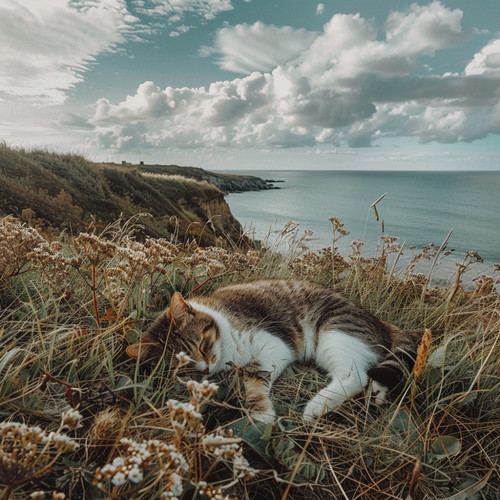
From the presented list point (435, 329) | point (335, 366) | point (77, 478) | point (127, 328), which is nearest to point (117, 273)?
point (127, 328)

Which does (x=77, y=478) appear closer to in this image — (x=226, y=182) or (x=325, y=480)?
(x=325, y=480)

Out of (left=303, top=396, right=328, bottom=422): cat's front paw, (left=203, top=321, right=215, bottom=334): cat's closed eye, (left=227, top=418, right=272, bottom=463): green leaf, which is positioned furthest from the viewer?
(left=203, top=321, right=215, bottom=334): cat's closed eye

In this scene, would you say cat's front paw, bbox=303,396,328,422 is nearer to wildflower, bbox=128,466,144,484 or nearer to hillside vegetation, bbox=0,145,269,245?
wildflower, bbox=128,466,144,484

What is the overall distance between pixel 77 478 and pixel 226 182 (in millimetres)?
65970

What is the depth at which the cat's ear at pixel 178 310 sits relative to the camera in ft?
9.02

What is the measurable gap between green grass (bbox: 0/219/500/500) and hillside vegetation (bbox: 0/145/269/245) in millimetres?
3915

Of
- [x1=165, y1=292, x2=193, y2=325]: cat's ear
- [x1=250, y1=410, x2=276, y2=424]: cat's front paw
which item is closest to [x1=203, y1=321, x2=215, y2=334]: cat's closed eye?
[x1=165, y1=292, x2=193, y2=325]: cat's ear

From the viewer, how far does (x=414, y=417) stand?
2549 mm

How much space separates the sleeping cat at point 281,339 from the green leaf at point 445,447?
0.46 metres

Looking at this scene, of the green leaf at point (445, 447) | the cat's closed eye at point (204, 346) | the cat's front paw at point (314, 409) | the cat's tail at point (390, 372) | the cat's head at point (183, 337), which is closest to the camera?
the green leaf at point (445, 447)

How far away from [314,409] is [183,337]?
43.6 inches

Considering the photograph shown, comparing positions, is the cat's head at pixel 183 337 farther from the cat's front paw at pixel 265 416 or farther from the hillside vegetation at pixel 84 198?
the hillside vegetation at pixel 84 198

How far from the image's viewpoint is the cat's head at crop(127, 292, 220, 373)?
269 cm

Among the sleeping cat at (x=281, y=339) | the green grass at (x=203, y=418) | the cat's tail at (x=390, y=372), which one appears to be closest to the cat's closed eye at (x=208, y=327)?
the sleeping cat at (x=281, y=339)
